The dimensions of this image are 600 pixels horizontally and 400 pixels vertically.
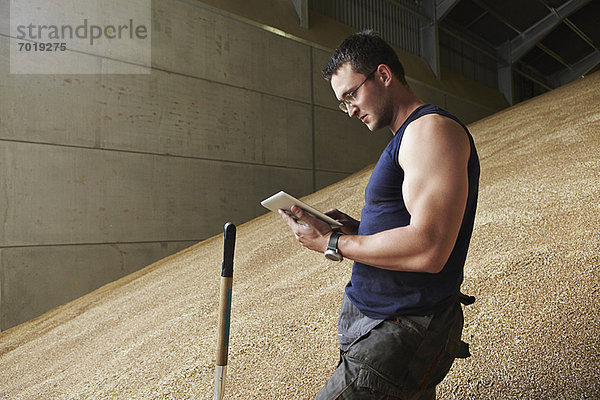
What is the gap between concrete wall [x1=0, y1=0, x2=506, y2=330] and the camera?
4336 millimetres

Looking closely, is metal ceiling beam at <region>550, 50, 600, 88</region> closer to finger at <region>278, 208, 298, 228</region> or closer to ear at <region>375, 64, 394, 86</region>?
ear at <region>375, 64, 394, 86</region>

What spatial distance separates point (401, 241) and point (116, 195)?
4.53 metres

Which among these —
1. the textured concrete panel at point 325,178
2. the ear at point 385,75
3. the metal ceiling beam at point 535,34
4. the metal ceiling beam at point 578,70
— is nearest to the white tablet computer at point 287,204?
the ear at point 385,75

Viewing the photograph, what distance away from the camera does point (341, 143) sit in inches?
290

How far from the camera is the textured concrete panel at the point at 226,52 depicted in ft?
17.8

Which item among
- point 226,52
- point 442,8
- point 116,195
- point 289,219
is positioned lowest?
point 289,219

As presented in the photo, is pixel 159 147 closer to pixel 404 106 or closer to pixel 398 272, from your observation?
pixel 404 106

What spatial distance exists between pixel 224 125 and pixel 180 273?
2.46 meters

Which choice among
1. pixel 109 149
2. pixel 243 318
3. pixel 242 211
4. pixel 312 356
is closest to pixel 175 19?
pixel 109 149

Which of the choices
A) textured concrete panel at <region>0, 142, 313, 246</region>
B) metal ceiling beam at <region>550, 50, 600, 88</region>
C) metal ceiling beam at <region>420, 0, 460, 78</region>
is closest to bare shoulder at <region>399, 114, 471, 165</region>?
textured concrete panel at <region>0, 142, 313, 246</region>

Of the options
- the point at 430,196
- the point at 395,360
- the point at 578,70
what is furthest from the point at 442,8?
the point at 395,360

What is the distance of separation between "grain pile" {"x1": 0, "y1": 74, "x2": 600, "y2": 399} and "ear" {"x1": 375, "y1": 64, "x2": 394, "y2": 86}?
1.24 meters

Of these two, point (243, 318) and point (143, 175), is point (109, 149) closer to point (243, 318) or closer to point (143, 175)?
point (143, 175)

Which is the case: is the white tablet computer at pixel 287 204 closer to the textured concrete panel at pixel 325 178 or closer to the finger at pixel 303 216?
the finger at pixel 303 216
